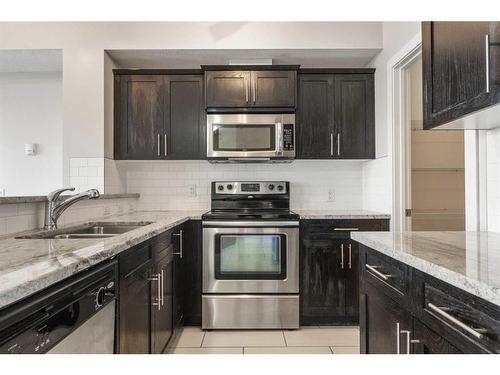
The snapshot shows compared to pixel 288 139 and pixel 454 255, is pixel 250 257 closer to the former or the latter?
pixel 288 139

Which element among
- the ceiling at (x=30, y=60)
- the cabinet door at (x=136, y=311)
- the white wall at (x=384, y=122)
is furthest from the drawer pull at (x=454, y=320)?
the ceiling at (x=30, y=60)

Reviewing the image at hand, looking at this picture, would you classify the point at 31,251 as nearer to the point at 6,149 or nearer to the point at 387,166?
the point at 387,166

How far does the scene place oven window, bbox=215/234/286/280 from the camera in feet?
8.86

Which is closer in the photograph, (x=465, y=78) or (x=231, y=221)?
(x=465, y=78)

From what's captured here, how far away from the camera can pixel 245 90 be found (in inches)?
118

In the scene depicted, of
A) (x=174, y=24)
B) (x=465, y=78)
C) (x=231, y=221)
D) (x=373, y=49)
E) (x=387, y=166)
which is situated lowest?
(x=231, y=221)

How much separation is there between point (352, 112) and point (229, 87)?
1149mm

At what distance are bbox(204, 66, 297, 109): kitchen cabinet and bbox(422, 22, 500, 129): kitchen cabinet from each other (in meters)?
1.53

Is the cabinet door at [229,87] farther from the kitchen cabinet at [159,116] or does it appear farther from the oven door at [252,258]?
the oven door at [252,258]

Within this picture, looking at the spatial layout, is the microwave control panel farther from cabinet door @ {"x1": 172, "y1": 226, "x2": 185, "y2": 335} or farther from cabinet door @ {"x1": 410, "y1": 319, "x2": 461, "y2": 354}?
cabinet door @ {"x1": 410, "y1": 319, "x2": 461, "y2": 354}

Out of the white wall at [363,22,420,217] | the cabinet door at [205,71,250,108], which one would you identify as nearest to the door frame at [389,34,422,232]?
the white wall at [363,22,420,217]

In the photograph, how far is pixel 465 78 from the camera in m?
1.26

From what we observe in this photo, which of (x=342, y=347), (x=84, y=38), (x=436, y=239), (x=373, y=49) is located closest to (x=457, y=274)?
(x=436, y=239)

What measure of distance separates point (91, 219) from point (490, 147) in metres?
2.55
